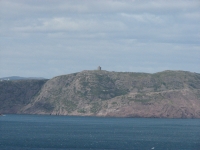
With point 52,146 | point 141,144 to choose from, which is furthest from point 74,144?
point 141,144

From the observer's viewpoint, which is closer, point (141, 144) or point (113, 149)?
point (113, 149)

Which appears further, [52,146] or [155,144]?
[155,144]

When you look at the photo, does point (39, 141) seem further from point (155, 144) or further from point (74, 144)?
point (155, 144)

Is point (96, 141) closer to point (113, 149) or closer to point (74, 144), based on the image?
point (74, 144)

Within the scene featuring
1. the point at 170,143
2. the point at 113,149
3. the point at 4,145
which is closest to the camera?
the point at 113,149

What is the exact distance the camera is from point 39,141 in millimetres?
115375

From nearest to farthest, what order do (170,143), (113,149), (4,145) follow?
A: (113,149)
(4,145)
(170,143)

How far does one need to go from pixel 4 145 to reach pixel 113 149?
78.1 ft

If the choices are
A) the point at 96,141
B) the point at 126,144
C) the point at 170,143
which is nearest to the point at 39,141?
the point at 96,141

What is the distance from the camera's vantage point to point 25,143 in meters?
110

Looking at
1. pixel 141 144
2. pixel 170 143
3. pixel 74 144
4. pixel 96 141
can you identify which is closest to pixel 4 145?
pixel 74 144

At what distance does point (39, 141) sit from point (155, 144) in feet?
87.0

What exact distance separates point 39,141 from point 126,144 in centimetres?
2041

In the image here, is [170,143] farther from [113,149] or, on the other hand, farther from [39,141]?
[39,141]
